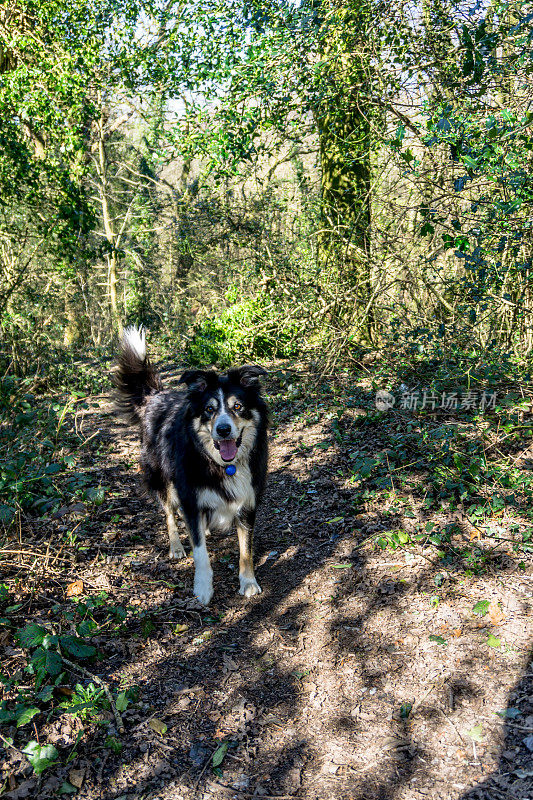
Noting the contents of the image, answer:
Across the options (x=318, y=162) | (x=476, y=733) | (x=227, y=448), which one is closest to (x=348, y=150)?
(x=318, y=162)

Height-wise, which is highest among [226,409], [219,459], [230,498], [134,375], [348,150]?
[348,150]

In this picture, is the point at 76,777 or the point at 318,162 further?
the point at 318,162

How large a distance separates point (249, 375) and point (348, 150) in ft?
15.8

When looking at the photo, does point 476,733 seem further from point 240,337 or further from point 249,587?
point 240,337

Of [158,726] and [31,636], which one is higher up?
[31,636]

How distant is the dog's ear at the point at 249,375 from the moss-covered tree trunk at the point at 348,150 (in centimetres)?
312

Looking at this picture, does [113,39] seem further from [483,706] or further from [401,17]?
[483,706]

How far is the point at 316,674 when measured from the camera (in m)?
3.30

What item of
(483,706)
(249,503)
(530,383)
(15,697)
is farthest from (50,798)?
(530,383)

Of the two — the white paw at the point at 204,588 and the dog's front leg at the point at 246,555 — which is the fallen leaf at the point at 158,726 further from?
the dog's front leg at the point at 246,555

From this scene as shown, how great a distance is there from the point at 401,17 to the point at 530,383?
13.8 ft

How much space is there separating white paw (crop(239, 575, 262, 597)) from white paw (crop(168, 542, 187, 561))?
81cm

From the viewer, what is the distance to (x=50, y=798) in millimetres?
2408

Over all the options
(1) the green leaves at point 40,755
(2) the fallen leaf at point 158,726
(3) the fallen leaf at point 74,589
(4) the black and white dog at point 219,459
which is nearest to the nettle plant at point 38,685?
(1) the green leaves at point 40,755
